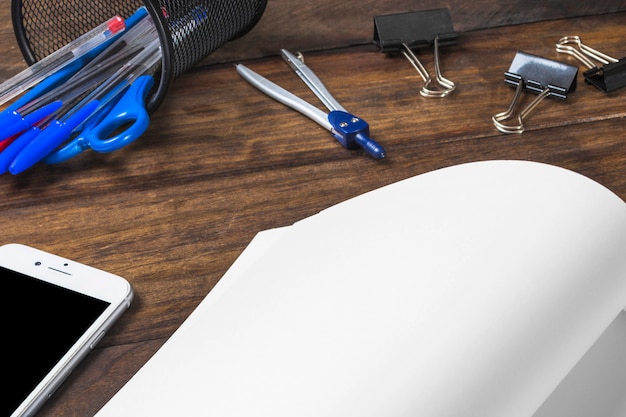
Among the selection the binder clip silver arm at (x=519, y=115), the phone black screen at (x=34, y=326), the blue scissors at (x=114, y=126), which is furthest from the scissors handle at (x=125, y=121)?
the binder clip silver arm at (x=519, y=115)

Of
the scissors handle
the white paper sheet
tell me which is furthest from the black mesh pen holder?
the white paper sheet

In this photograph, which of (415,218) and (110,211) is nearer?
(415,218)

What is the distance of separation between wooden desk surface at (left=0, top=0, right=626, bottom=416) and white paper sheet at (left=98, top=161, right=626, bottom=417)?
9cm

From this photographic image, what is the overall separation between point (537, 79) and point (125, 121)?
1.00 ft

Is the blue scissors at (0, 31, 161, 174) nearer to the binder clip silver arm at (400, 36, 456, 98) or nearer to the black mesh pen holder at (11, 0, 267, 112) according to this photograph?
the black mesh pen holder at (11, 0, 267, 112)

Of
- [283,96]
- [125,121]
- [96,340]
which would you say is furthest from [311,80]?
[96,340]

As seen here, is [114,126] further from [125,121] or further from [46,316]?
[46,316]

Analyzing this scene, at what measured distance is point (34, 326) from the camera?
1.38ft

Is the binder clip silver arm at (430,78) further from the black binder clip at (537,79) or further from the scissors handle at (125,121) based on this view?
the scissors handle at (125,121)

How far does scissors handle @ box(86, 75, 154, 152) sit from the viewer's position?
537 mm

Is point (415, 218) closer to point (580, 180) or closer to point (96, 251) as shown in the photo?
point (580, 180)

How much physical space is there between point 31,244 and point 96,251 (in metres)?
0.04

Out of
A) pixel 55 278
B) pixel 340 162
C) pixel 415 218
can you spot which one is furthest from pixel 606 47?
pixel 55 278

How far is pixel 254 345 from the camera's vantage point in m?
0.32
